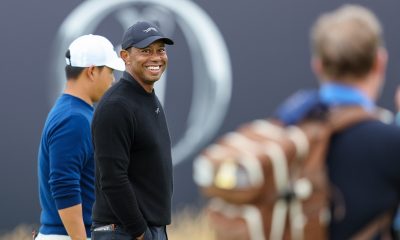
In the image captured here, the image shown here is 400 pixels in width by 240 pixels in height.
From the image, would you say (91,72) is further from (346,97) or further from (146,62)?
(346,97)

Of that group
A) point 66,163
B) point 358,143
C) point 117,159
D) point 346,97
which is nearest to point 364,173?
point 358,143

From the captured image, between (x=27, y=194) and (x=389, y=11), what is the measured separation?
9.77 ft

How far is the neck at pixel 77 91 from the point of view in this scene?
426cm

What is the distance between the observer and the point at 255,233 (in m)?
2.32

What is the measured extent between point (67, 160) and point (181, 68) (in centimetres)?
300

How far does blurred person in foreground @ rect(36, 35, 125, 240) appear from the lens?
13.4 ft

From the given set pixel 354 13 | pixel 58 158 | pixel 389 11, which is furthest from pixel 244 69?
pixel 354 13

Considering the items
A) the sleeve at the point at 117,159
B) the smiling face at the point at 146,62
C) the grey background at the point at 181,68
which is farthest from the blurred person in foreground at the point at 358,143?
the grey background at the point at 181,68

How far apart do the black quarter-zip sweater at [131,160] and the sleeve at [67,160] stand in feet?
0.38

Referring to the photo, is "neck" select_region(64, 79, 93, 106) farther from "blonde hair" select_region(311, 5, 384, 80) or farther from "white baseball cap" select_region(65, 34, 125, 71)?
"blonde hair" select_region(311, 5, 384, 80)

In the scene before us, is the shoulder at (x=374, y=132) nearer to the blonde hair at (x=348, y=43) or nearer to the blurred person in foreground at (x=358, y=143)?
the blurred person in foreground at (x=358, y=143)

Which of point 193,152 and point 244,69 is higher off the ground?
point 244,69

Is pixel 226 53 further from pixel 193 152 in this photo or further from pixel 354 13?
pixel 354 13

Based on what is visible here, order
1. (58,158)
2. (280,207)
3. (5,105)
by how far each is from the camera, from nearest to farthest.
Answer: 1. (280,207)
2. (58,158)
3. (5,105)
